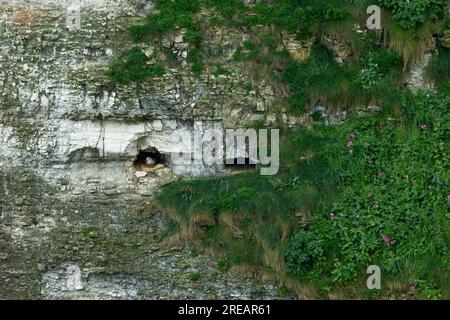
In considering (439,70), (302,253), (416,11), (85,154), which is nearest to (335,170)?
(302,253)

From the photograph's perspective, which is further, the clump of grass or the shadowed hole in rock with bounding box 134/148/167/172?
the shadowed hole in rock with bounding box 134/148/167/172

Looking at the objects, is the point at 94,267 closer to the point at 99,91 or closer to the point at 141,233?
the point at 141,233

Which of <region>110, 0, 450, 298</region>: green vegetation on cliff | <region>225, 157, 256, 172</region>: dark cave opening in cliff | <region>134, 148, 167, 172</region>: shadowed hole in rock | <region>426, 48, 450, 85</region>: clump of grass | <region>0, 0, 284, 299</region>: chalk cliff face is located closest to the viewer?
<region>110, 0, 450, 298</region>: green vegetation on cliff

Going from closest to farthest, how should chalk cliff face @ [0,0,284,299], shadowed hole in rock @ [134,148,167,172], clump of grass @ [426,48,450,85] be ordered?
chalk cliff face @ [0,0,284,299], clump of grass @ [426,48,450,85], shadowed hole in rock @ [134,148,167,172]

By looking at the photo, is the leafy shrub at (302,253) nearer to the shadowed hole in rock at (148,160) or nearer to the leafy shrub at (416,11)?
the shadowed hole in rock at (148,160)

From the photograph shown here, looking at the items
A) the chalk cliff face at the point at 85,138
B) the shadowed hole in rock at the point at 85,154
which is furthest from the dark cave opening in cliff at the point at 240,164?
the shadowed hole in rock at the point at 85,154

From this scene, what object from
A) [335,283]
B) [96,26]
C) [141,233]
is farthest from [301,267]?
[96,26]

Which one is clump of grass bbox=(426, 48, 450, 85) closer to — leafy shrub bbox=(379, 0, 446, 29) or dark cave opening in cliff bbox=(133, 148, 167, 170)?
leafy shrub bbox=(379, 0, 446, 29)

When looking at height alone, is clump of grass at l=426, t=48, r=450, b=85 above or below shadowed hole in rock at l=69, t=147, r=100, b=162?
above

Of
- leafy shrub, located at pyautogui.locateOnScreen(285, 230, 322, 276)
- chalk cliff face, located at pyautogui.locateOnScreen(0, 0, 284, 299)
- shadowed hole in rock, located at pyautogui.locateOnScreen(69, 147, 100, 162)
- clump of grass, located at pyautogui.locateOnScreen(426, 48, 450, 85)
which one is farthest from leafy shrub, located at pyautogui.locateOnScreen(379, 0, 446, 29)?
shadowed hole in rock, located at pyautogui.locateOnScreen(69, 147, 100, 162)

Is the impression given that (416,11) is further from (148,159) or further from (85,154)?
(85,154)
